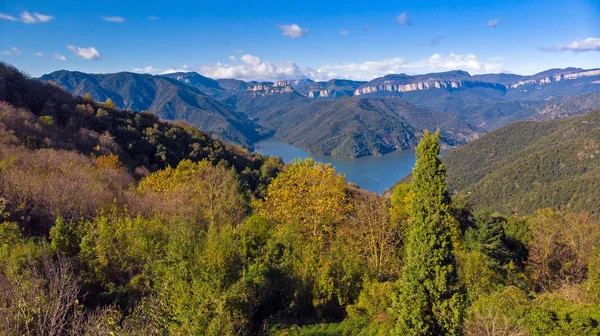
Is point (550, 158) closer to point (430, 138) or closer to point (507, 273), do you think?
point (507, 273)

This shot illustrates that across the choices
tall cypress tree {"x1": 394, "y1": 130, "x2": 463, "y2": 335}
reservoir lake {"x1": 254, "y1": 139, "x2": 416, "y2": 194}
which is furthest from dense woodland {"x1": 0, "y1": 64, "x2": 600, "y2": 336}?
reservoir lake {"x1": 254, "y1": 139, "x2": 416, "y2": 194}

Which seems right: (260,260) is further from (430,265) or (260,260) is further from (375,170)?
(375,170)

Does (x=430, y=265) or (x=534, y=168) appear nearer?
(x=430, y=265)

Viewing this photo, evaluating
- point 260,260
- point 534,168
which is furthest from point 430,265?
point 534,168

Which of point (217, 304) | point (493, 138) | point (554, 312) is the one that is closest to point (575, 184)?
point (493, 138)

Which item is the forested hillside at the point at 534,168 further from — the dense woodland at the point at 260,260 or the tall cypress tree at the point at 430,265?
the tall cypress tree at the point at 430,265

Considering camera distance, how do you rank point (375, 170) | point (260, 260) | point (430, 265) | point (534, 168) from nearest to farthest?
point (430, 265)
point (260, 260)
point (534, 168)
point (375, 170)

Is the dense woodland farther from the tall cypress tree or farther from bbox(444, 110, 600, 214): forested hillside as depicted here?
bbox(444, 110, 600, 214): forested hillside

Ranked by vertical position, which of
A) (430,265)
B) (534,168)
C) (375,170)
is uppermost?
(430,265)
